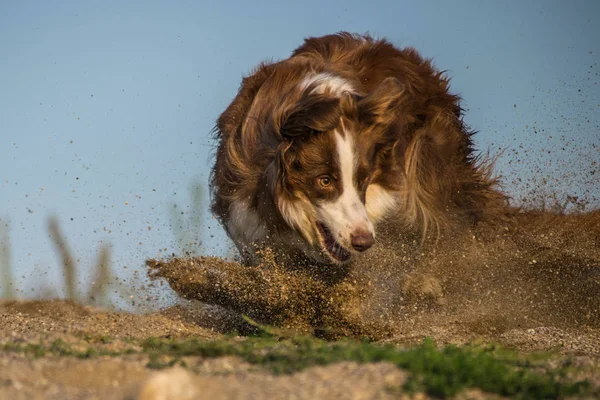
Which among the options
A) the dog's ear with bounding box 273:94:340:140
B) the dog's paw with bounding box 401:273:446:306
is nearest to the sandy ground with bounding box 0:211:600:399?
the dog's paw with bounding box 401:273:446:306

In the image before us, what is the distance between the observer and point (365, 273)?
7086 millimetres

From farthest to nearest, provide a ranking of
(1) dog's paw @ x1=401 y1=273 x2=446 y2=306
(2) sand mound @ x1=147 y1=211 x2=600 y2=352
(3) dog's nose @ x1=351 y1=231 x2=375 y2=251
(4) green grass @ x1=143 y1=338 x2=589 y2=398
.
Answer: (1) dog's paw @ x1=401 y1=273 x2=446 y2=306
(2) sand mound @ x1=147 y1=211 x2=600 y2=352
(3) dog's nose @ x1=351 y1=231 x2=375 y2=251
(4) green grass @ x1=143 y1=338 x2=589 y2=398

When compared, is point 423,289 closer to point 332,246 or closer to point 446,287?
point 446,287

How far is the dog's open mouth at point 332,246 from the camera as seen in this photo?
6.59 metres

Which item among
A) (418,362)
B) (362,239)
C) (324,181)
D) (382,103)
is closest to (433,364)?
(418,362)

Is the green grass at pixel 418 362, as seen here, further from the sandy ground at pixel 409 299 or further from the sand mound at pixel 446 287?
the sand mound at pixel 446 287

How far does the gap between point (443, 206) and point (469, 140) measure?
90 cm

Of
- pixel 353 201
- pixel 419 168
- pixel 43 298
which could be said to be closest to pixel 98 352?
pixel 353 201

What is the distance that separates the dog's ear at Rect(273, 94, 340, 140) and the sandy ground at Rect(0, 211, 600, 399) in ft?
3.92

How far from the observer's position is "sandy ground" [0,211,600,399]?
6.40 m

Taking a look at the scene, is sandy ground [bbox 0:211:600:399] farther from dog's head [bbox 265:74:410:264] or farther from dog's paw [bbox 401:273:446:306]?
dog's head [bbox 265:74:410:264]

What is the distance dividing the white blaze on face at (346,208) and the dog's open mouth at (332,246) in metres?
0.11

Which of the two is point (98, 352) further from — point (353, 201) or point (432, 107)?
point (432, 107)

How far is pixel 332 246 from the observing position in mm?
6629
